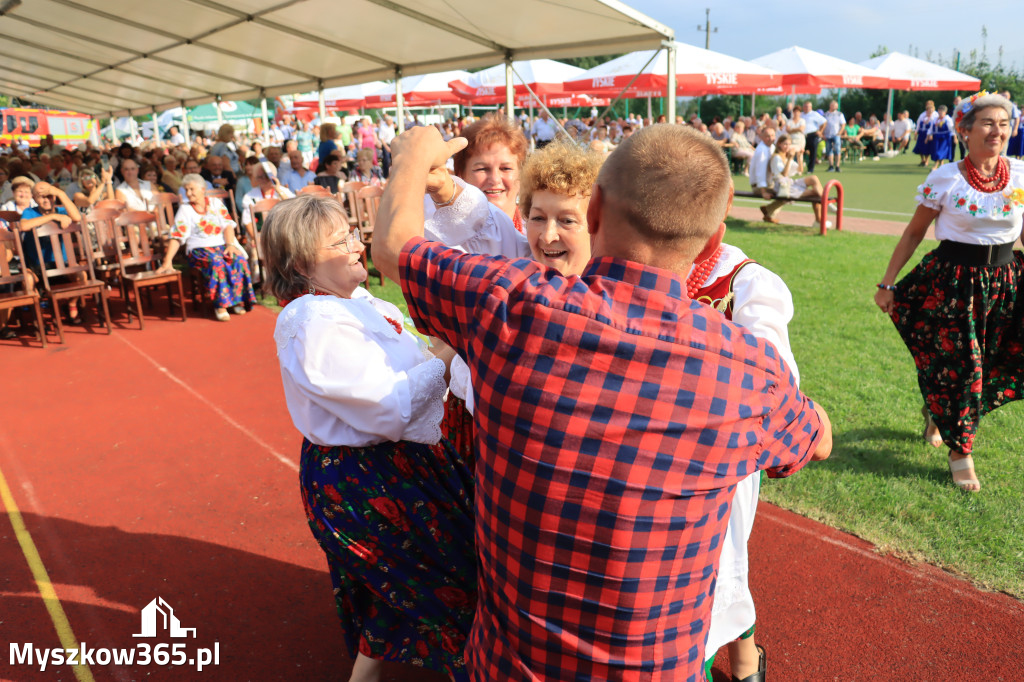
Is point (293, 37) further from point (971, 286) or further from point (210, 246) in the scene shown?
point (971, 286)

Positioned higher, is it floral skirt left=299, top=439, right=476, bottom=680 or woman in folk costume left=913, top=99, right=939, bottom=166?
woman in folk costume left=913, top=99, right=939, bottom=166

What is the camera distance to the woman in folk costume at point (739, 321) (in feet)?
6.24

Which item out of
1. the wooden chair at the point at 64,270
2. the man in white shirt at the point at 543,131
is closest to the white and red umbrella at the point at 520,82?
the man in white shirt at the point at 543,131

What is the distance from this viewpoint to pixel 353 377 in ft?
6.46

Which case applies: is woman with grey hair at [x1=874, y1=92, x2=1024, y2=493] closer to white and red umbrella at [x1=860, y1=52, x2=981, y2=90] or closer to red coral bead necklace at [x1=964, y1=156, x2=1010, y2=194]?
red coral bead necklace at [x1=964, y1=156, x2=1010, y2=194]

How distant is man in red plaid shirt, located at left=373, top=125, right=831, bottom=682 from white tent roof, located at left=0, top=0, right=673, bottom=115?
7.02m

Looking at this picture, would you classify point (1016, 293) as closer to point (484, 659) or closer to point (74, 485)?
point (484, 659)

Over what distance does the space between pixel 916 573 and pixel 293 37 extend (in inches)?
439

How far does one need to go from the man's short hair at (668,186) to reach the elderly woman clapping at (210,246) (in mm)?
7870

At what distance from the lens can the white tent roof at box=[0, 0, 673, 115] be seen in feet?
28.1

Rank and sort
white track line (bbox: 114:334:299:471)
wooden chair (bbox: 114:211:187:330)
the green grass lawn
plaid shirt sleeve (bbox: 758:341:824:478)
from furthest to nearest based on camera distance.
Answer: the green grass lawn
wooden chair (bbox: 114:211:187:330)
white track line (bbox: 114:334:299:471)
plaid shirt sleeve (bbox: 758:341:824:478)

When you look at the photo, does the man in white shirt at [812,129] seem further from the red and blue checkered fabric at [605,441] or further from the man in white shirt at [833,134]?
the red and blue checkered fabric at [605,441]

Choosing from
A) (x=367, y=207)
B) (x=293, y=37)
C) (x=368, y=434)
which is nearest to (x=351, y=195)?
(x=367, y=207)

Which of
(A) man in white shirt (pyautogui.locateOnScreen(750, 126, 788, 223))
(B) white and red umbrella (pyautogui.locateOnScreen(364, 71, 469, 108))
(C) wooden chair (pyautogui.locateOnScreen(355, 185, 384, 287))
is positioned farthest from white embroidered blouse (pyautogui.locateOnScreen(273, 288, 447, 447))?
(B) white and red umbrella (pyautogui.locateOnScreen(364, 71, 469, 108))
